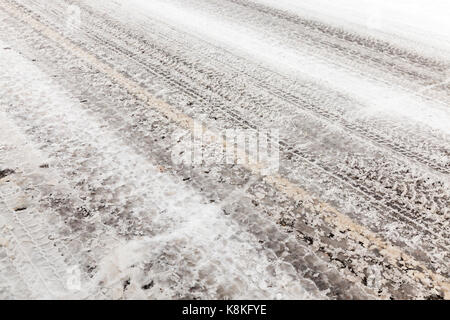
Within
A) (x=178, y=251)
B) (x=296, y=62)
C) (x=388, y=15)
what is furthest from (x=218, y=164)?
(x=388, y=15)

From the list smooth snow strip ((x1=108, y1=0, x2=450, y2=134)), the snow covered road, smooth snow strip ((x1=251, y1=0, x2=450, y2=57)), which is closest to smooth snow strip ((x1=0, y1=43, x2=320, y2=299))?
the snow covered road

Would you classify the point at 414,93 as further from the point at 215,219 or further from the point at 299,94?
the point at 215,219

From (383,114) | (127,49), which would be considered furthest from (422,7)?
(127,49)

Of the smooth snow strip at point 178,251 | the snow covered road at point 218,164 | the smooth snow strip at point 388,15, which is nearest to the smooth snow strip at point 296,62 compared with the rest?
the snow covered road at point 218,164

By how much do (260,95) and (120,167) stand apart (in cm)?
213

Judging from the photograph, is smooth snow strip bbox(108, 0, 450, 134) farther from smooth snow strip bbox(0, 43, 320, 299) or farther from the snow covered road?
smooth snow strip bbox(0, 43, 320, 299)

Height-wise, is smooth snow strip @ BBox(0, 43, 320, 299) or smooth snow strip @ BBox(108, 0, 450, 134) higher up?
smooth snow strip @ BBox(108, 0, 450, 134)

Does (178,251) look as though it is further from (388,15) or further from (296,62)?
(388,15)

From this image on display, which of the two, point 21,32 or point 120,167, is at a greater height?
point 21,32

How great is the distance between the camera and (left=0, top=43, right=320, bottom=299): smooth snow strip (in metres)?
2.46

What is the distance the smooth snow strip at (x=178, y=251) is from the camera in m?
2.46

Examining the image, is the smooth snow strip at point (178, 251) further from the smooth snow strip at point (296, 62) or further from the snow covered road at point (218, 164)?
the smooth snow strip at point (296, 62)

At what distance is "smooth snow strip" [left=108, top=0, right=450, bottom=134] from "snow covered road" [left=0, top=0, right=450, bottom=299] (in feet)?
0.12
